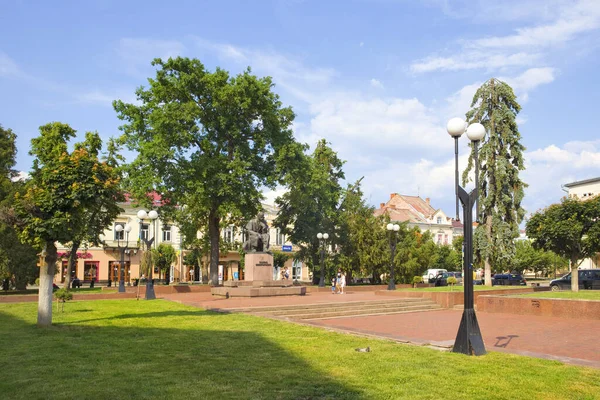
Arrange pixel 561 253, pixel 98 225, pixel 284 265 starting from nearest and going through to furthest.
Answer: pixel 561 253, pixel 98 225, pixel 284 265

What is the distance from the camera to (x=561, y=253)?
28312mm

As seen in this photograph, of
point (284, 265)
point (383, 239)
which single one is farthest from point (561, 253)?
point (284, 265)

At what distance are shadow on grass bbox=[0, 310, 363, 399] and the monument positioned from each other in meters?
12.9

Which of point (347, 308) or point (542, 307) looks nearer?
point (542, 307)

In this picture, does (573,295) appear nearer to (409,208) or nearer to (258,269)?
(258,269)

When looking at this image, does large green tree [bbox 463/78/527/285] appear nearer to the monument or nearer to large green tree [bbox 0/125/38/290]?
the monument

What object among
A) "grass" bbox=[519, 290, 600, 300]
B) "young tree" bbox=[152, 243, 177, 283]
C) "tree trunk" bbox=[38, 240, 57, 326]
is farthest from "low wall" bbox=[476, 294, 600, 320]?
Answer: "young tree" bbox=[152, 243, 177, 283]

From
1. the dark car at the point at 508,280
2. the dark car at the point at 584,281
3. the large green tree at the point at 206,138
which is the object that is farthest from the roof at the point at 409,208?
the large green tree at the point at 206,138

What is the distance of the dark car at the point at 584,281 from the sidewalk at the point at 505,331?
55.6 feet

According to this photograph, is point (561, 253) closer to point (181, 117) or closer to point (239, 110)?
point (239, 110)

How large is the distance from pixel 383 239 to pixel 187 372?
32.3m

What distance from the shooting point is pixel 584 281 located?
34.5m

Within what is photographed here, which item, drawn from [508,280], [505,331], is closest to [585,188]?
[508,280]

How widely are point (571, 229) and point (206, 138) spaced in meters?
20.2
